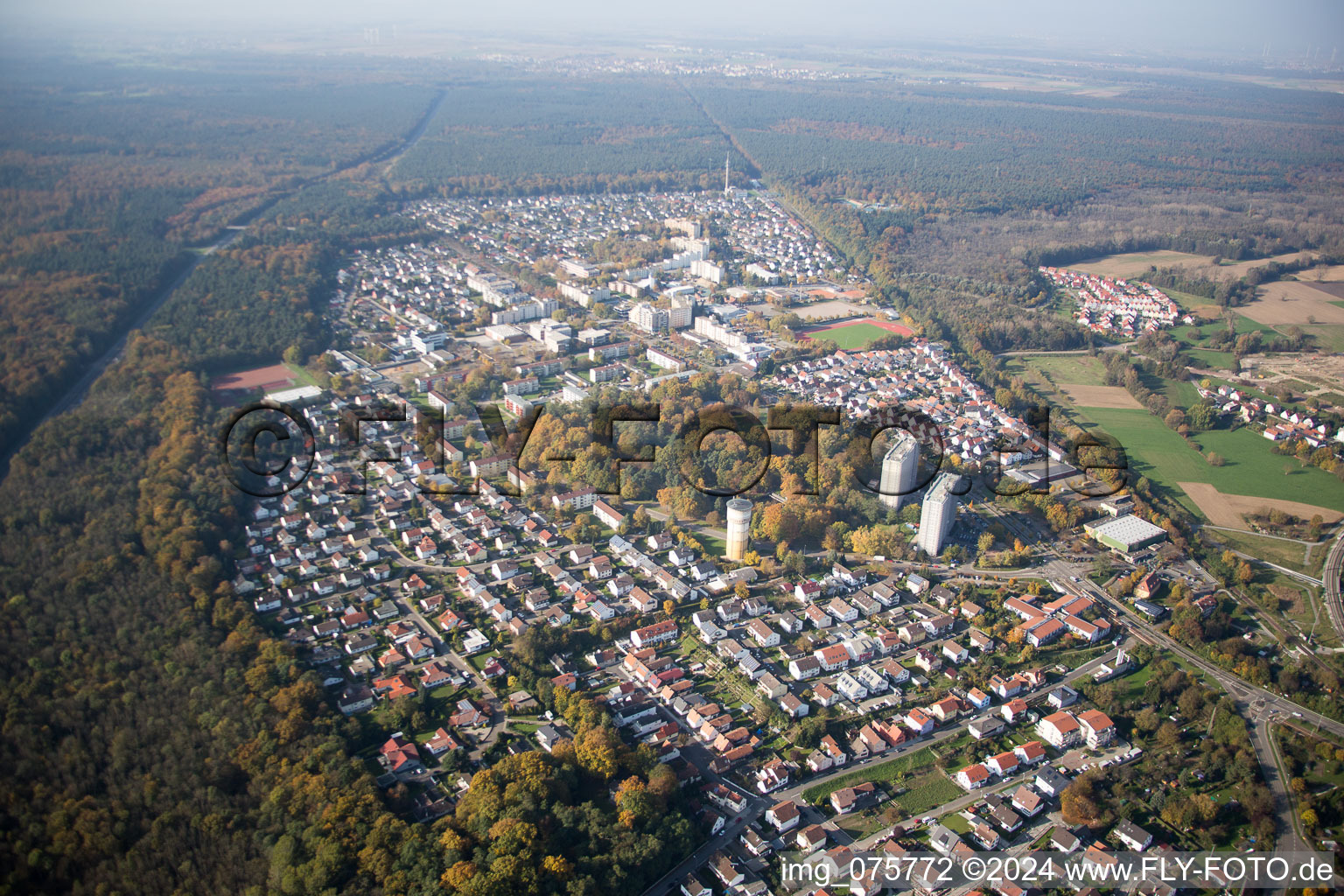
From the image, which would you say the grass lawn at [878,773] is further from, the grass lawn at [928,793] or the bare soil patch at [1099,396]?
the bare soil patch at [1099,396]

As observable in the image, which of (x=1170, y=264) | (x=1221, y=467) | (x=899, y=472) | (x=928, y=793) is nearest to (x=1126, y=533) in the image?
(x=899, y=472)

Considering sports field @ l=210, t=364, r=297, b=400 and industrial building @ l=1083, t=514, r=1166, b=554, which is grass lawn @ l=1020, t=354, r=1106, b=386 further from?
sports field @ l=210, t=364, r=297, b=400

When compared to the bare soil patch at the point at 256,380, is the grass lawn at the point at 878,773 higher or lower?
lower

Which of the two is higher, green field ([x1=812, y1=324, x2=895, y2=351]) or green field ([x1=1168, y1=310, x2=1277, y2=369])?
green field ([x1=1168, y1=310, x2=1277, y2=369])

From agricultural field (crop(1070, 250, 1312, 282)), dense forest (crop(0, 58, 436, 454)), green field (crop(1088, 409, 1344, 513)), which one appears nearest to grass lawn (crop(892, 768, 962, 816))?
green field (crop(1088, 409, 1344, 513))

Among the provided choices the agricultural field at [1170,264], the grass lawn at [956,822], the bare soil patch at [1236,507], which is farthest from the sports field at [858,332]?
the grass lawn at [956,822]

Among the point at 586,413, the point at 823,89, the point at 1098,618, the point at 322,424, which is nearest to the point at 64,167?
the point at 322,424
